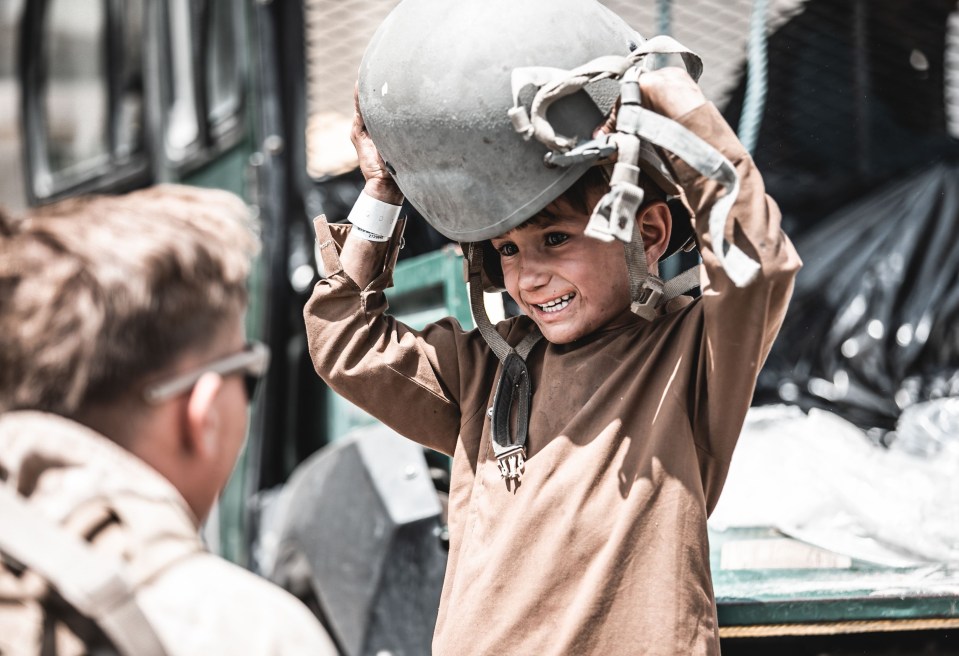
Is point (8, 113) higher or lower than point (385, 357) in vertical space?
lower

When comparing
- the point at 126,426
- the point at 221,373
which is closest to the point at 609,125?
the point at 221,373

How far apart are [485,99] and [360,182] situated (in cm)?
224

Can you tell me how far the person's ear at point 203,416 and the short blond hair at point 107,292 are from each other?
0.14ft

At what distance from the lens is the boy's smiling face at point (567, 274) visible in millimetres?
1919

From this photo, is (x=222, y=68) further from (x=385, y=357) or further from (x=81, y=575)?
(x=81, y=575)

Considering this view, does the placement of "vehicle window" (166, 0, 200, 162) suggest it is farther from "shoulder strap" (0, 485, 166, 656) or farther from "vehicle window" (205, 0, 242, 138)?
"shoulder strap" (0, 485, 166, 656)

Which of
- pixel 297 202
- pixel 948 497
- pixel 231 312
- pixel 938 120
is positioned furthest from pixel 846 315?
pixel 231 312

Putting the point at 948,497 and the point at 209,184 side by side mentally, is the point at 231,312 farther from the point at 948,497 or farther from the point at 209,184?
the point at 209,184

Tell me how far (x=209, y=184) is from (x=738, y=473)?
8.10 ft

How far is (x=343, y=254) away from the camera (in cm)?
212

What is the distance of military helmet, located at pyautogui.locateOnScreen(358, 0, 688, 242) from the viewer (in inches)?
71.2

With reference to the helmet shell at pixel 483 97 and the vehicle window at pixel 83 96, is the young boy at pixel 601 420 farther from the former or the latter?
the vehicle window at pixel 83 96

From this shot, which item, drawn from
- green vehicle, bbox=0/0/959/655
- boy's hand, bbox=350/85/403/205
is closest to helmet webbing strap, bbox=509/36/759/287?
boy's hand, bbox=350/85/403/205

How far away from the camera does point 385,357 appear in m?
2.08
